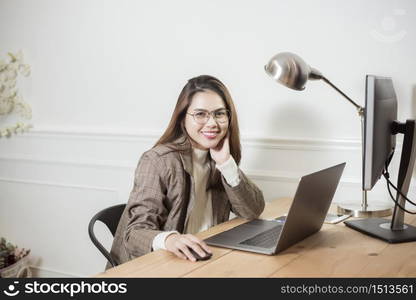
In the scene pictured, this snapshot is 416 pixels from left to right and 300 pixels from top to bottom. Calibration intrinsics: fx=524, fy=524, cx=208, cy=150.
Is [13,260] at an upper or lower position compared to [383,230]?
lower

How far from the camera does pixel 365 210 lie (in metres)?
1.94

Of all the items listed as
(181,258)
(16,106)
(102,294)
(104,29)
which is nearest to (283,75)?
(181,258)

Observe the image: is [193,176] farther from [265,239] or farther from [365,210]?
[365,210]

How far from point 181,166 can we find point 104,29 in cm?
126

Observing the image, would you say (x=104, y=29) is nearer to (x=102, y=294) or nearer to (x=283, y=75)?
(x=283, y=75)

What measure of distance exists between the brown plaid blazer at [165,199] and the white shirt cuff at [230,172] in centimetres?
2

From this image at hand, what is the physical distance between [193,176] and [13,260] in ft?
4.98

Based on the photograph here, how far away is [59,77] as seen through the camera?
2957mm

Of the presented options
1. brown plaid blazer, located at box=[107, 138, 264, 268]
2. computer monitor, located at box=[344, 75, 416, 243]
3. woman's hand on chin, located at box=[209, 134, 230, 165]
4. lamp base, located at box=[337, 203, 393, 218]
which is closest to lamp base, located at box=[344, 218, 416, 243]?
computer monitor, located at box=[344, 75, 416, 243]

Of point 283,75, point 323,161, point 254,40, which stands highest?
point 254,40

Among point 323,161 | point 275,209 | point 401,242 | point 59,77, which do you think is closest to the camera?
point 401,242

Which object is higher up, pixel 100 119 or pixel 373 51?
pixel 373 51

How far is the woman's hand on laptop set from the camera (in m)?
1.35

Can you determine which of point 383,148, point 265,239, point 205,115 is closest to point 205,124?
point 205,115
